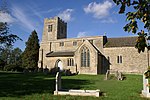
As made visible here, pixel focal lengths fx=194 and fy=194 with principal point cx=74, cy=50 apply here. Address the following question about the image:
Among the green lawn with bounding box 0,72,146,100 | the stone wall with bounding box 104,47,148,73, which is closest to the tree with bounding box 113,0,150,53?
the green lawn with bounding box 0,72,146,100

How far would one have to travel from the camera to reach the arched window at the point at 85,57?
40.7 m

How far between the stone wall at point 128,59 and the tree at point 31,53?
26835 millimetres

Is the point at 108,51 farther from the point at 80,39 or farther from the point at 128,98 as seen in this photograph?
the point at 128,98

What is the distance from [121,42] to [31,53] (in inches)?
1209

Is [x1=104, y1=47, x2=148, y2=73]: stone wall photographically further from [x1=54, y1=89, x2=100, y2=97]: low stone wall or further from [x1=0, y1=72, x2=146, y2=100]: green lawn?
[x1=54, y1=89, x2=100, y2=97]: low stone wall

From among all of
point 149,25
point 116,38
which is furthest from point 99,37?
point 149,25

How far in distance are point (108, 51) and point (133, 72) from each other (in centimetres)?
701

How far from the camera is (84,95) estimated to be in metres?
12.5

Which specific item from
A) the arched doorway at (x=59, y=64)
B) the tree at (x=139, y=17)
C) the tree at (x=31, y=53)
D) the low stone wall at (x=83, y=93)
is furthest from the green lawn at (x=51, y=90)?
the tree at (x=31, y=53)

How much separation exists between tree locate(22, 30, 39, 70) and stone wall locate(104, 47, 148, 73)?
2684cm

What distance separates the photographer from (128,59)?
4153 cm

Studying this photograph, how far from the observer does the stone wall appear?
4047 cm

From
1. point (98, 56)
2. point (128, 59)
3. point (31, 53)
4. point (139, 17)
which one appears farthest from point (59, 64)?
point (139, 17)

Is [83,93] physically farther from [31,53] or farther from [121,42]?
[31,53]
